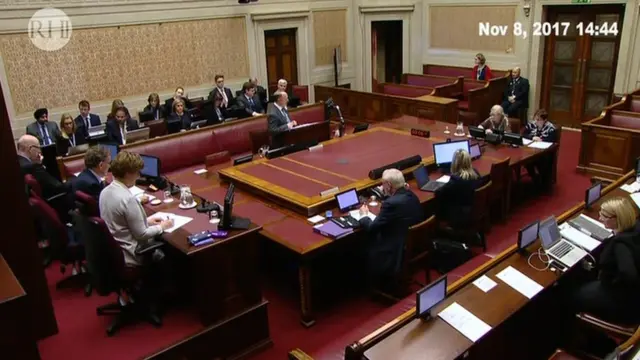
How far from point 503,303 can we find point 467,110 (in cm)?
708

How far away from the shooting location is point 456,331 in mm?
3047

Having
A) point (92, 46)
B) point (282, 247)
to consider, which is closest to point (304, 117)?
point (92, 46)

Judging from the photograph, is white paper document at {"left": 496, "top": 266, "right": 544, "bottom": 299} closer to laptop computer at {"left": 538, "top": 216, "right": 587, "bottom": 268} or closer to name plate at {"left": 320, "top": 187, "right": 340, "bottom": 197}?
laptop computer at {"left": 538, "top": 216, "right": 587, "bottom": 268}

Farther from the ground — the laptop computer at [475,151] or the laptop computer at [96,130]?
the laptop computer at [96,130]

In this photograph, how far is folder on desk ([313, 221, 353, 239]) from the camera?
4.45 metres

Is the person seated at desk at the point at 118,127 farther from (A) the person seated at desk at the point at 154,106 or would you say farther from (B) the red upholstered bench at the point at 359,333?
(B) the red upholstered bench at the point at 359,333

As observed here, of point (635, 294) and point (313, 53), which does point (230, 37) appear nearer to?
point (313, 53)

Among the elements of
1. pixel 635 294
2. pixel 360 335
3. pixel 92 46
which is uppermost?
pixel 92 46

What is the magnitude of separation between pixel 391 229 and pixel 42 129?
561 cm

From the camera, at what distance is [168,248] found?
4074mm

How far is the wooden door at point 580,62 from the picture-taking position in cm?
970

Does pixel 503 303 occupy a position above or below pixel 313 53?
below

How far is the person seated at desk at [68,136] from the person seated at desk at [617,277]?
259 inches

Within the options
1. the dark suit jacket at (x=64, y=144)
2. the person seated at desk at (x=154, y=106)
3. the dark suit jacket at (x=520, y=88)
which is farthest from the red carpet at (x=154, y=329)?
the dark suit jacket at (x=520, y=88)
